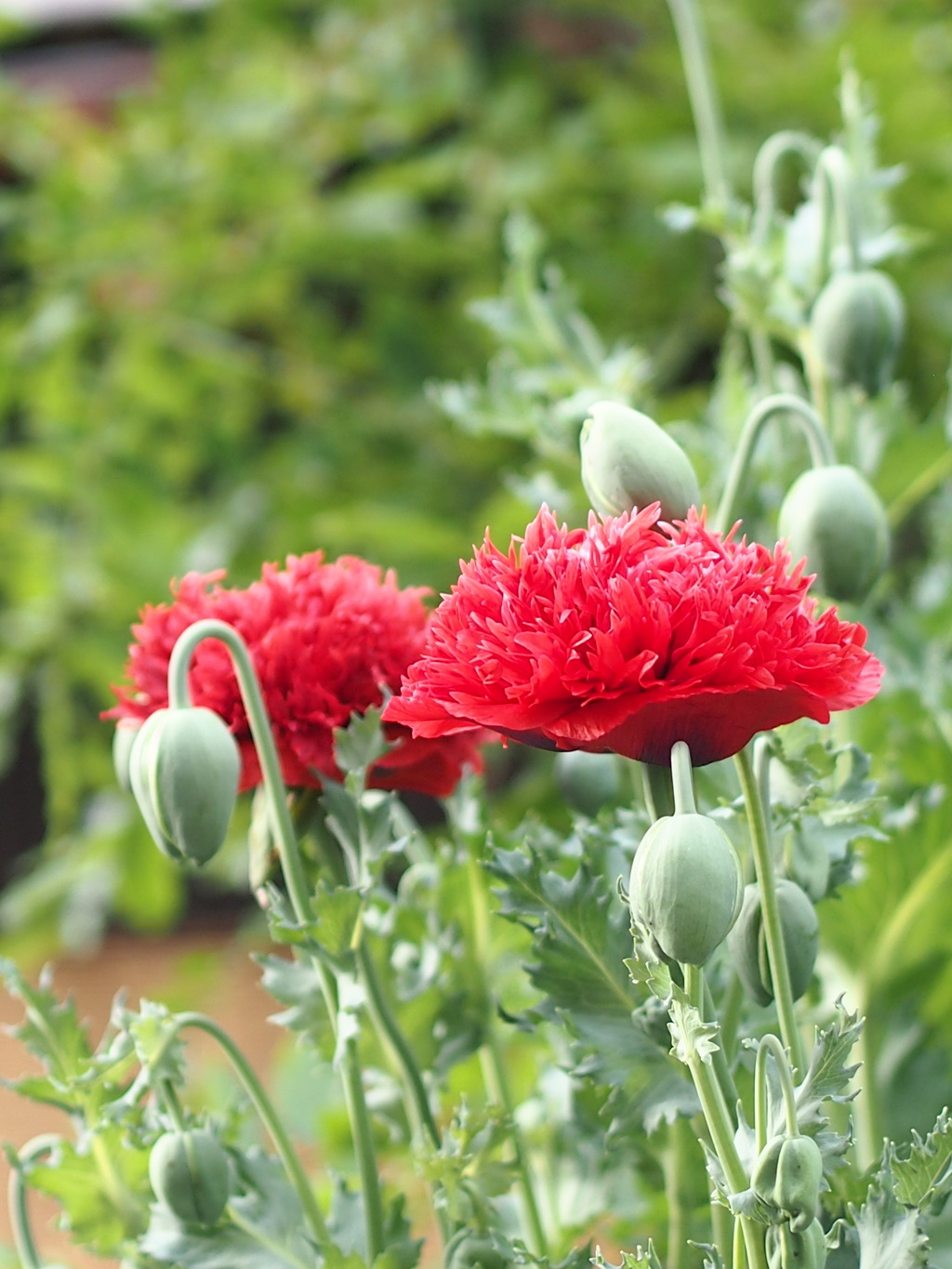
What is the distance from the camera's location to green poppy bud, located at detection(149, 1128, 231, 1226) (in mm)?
268

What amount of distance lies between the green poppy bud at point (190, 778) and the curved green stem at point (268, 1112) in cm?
4

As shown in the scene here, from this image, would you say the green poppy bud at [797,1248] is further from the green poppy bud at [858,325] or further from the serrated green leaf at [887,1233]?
the green poppy bud at [858,325]

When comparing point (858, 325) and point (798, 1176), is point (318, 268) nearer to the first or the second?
point (858, 325)

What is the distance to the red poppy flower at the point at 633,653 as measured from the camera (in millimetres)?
203

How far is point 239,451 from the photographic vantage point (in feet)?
2.94

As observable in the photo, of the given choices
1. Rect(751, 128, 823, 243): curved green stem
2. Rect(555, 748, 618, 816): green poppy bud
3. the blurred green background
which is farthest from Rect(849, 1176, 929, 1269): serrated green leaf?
the blurred green background

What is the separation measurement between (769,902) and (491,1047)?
0.14 meters

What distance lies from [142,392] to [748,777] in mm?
656

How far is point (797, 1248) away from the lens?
0.70 feet

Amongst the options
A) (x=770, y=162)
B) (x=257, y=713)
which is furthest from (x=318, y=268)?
(x=257, y=713)

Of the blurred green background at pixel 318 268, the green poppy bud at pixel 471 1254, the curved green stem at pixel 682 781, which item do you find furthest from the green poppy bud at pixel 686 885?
the blurred green background at pixel 318 268

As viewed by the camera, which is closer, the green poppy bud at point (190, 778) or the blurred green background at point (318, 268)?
the green poppy bud at point (190, 778)

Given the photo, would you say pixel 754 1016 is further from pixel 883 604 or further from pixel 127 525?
pixel 127 525

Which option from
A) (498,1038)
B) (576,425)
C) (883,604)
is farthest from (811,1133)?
(883,604)
